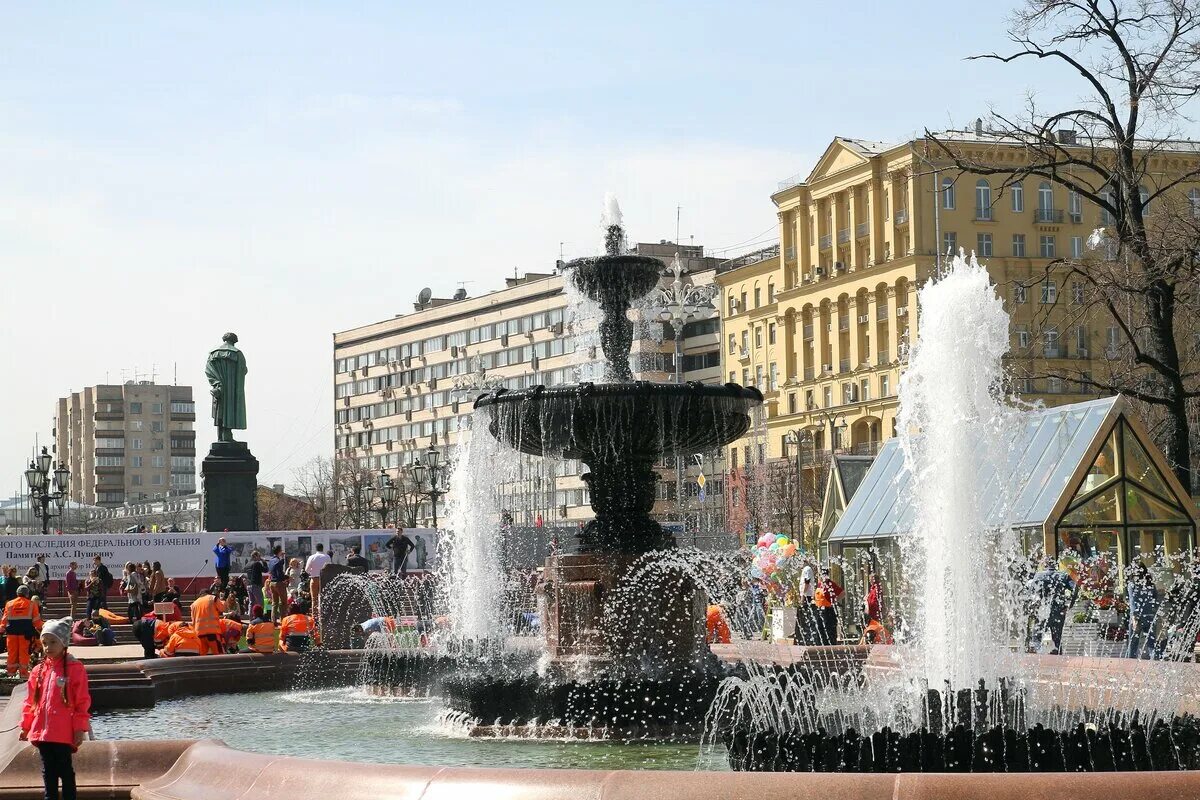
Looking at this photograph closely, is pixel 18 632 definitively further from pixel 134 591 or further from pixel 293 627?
pixel 134 591

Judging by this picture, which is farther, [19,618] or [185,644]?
[19,618]

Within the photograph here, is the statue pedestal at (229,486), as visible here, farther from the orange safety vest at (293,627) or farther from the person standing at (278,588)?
the orange safety vest at (293,627)

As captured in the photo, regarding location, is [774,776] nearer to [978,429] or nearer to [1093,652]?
[978,429]

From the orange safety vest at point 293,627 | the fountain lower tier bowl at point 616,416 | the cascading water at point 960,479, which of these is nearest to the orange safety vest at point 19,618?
the orange safety vest at point 293,627

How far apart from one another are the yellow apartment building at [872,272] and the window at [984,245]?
0.06m

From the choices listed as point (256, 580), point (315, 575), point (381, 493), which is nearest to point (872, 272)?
point (381, 493)

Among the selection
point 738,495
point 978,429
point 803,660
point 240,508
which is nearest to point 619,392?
point 978,429

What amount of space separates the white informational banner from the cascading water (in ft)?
64.7

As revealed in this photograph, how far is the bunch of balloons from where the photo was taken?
2639 centimetres

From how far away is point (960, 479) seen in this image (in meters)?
14.7

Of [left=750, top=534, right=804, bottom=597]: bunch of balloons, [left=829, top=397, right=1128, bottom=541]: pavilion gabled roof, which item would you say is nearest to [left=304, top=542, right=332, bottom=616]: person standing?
[left=750, top=534, right=804, bottom=597]: bunch of balloons

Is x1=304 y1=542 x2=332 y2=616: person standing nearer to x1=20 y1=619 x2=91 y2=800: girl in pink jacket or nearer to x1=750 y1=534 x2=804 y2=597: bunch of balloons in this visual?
x1=750 y1=534 x2=804 y2=597: bunch of balloons

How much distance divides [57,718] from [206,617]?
11.3 metres

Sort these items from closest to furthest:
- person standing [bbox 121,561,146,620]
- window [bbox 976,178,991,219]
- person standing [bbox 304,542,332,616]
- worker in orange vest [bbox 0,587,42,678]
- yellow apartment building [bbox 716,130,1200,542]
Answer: worker in orange vest [bbox 0,587,42,678] → person standing [bbox 304,542,332,616] → person standing [bbox 121,561,146,620] → yellow apartment building [bbox 716,130,1200,542] → window [bbox 976,178,991,219]
